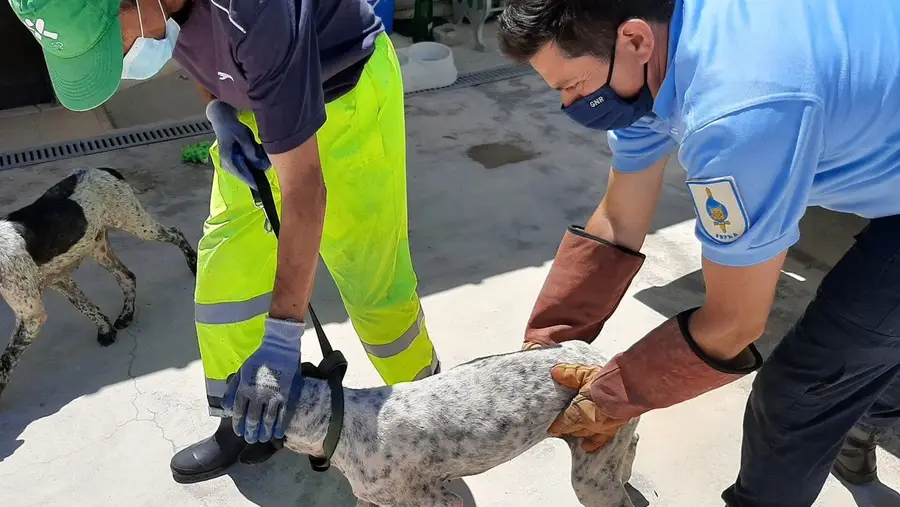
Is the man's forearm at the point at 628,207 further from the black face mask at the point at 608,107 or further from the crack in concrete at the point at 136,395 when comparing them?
the crack in concrete at the point at 136,395

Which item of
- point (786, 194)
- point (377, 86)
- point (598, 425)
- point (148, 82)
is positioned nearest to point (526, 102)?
point (148, 82)

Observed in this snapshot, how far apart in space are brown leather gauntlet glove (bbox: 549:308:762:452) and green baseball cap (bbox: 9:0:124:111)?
4.70 ft

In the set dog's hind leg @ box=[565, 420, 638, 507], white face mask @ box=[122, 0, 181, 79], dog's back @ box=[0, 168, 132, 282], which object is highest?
white face mask @ box=[122, 0, 181, 79]

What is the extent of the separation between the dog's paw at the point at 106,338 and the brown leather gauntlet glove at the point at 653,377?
2255 mm

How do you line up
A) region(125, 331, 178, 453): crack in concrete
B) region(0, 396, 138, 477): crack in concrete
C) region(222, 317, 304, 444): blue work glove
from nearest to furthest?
1. region(222, 317, 304, 444): blue work glove
2. region(0, 396, 138, 477): crack in concrete
3. region(125, 331, 178, 453): crack in concrete

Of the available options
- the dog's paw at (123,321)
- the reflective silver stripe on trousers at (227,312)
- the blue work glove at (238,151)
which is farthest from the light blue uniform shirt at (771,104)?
the dog's paw at (123,321)

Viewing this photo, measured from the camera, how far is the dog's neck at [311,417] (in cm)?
208

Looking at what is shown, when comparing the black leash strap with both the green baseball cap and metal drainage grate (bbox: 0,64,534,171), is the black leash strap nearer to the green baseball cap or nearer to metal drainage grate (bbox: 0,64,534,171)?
the green baseball cap

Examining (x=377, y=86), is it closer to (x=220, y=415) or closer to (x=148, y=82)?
(x=220, y=415)

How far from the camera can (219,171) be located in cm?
238

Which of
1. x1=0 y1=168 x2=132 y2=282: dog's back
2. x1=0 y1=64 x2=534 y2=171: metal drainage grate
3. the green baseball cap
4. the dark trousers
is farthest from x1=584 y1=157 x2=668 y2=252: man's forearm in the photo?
x1=0 y1=64 x2=534 y2=171: metal drainage grate

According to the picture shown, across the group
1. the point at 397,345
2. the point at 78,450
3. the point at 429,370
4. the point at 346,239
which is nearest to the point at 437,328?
the point at 429,370

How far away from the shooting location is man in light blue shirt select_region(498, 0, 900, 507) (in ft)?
4.80

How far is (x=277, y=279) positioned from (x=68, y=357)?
6.24 ft
